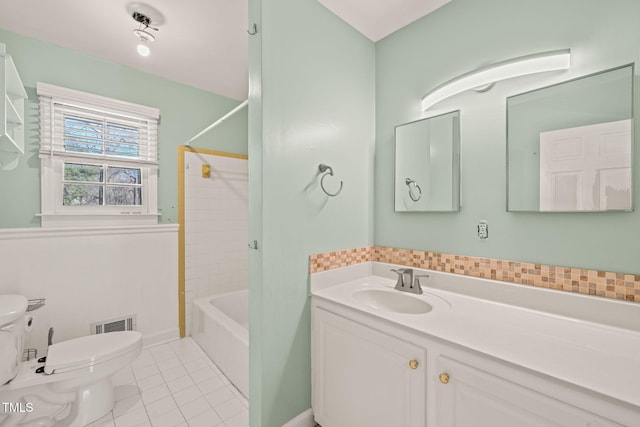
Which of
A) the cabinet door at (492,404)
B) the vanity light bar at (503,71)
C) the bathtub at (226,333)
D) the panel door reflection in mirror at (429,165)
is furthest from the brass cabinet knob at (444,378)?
the vanity light bar at (503,71)

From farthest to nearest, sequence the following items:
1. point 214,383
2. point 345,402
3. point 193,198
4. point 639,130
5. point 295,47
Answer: point 193,198 → point 214,383 → point 295,47 → point 345,402 → point 639,130

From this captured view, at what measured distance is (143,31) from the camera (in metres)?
1.77

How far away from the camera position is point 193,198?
2590 millimetres

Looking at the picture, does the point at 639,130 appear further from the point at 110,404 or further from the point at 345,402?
the point at 110,404

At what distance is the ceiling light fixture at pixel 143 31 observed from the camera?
1644 mm

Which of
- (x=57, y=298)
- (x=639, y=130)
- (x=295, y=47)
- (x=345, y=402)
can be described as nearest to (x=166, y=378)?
(x=57, y=298)

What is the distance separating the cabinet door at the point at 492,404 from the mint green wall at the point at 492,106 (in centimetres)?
71

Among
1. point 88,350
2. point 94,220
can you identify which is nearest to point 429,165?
point 88,350

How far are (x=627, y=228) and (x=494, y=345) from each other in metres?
0.77

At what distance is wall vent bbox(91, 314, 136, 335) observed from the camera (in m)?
2.10

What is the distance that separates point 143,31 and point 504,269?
2698mm

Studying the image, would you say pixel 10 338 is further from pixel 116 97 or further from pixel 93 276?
pixel 116 97

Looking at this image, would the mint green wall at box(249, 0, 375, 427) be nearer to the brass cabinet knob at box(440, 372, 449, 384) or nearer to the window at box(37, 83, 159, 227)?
the brass cabinet knob at box(440, 372, 449, 384)

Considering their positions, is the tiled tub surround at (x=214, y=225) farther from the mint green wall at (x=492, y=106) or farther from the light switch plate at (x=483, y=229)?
the light switch plate at (x=483, y=229)
